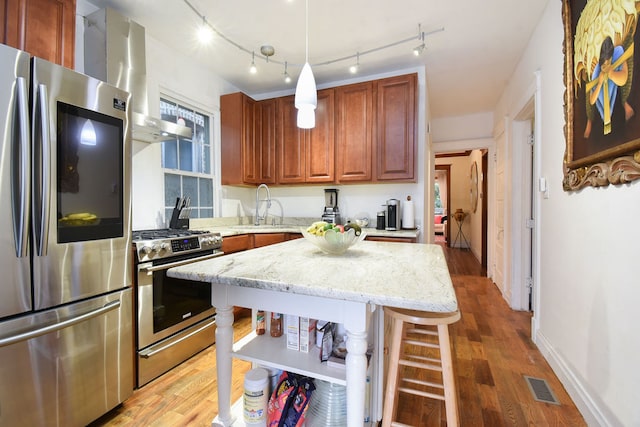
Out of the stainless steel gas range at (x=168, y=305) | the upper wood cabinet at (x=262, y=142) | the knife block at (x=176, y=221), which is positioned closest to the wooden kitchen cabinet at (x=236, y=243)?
the stainless steel gas range at (x=168, y=305)

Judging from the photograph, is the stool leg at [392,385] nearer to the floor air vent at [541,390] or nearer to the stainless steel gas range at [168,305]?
the floor air vent at [541,390]

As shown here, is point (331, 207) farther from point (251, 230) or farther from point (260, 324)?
point (260, 324)

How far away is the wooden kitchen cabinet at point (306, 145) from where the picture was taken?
125 inches

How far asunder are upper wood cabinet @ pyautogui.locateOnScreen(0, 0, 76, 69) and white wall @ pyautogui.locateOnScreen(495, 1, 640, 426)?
286 centimetres

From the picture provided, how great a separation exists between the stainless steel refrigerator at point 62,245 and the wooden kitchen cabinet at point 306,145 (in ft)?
6.30

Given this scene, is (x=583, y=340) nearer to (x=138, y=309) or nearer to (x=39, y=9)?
(x=138, y=309)

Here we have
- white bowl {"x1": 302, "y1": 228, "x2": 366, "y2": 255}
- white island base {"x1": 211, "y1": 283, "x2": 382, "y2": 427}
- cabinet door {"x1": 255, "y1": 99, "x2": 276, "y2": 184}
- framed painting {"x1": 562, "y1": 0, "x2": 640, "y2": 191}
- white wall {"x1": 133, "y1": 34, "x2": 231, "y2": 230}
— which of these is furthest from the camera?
cabinet door {"x1": 255, "y1": 99, "x2": 276, "y2": 184}

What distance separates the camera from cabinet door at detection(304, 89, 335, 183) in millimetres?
3162

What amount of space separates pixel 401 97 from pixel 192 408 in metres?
3.03

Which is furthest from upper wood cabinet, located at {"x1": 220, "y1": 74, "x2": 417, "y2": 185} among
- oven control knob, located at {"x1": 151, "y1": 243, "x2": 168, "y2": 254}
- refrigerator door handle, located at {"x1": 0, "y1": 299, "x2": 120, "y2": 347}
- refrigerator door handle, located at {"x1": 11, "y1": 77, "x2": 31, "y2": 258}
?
refrigerator door handle, located at {"x1": 11, "y1": 77, "x2": 31, "y2": 258}

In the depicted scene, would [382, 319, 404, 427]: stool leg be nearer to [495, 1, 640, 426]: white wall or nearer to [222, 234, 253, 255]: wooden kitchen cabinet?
[495, 1, 640, 426]: white wall

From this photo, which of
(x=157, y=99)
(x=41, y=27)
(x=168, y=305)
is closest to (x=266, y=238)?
(x=168, y=305)

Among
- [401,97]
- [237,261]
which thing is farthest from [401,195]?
[237,261]

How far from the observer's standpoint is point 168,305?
1954 millimetres
